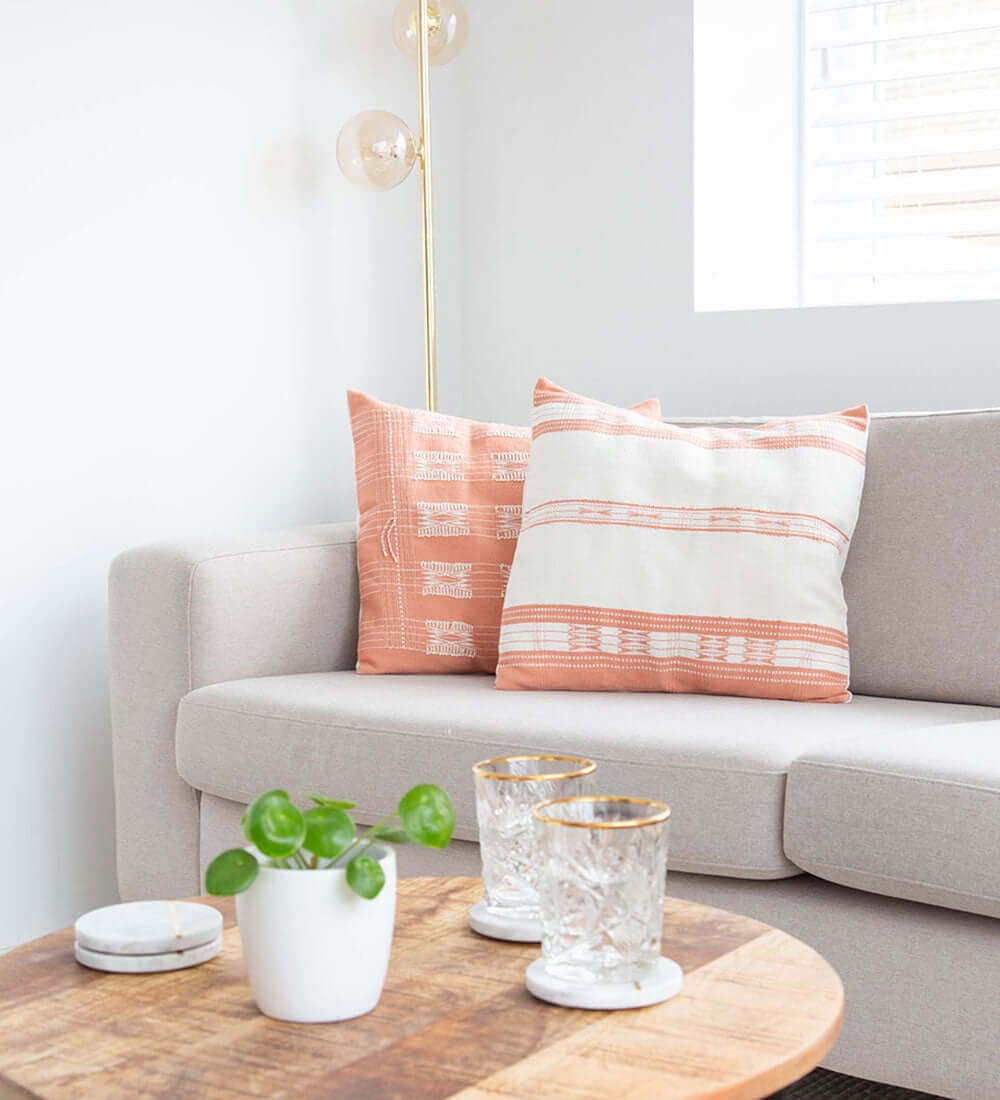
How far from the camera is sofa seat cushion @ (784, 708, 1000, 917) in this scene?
4.66 ft

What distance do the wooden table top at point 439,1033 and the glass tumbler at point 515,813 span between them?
42mm

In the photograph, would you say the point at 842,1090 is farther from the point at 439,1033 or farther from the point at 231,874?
the point at 231,874

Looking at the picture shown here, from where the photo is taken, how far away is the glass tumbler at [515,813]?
104cm

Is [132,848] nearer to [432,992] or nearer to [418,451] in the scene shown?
[418,451]

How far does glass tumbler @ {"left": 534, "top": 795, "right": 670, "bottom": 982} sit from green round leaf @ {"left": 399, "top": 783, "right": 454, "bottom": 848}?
65 millimetres

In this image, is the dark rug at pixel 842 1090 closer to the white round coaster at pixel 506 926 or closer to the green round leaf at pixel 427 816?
the white round coaster at pixel 506 926

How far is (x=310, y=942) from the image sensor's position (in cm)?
93

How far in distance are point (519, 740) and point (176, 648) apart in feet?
2.10

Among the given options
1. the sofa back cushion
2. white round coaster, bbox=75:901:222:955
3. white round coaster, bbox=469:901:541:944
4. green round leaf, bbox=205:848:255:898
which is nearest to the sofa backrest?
the sofa back cushion

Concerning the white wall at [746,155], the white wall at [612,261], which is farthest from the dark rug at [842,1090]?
the white wall at [746,155]

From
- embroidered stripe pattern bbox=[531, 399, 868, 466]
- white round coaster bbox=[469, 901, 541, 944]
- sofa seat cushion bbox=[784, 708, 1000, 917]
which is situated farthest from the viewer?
embroidered stripe pattern bbox=[531, 399, 868, 466]

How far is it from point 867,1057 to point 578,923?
734 mm

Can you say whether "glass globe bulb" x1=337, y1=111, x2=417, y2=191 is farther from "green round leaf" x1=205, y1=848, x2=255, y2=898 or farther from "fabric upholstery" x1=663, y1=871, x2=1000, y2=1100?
"green round leaf" x1=205, y1=848, x2=255, y2=898

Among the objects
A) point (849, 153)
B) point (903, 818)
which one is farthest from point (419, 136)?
point (903, 818)
